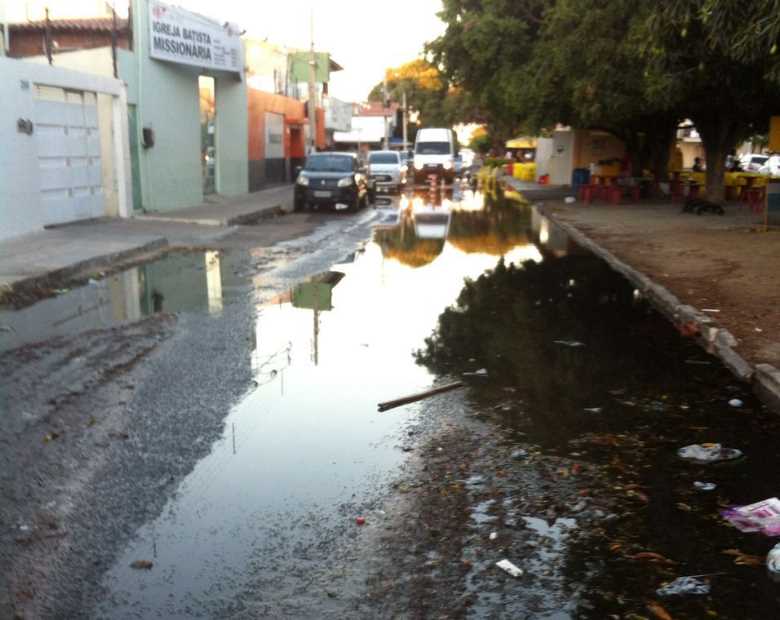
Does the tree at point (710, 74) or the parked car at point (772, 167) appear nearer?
the tree at point (710, 74)

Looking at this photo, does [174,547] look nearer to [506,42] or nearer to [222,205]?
[222,205]

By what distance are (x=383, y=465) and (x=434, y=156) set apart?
42459mm

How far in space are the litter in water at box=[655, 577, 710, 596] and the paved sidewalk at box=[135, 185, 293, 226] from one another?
730 inches

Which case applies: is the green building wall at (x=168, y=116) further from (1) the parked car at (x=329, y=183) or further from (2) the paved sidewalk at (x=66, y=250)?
(2) the paved sidewalk at (x=66, y=250)

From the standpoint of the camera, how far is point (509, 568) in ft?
13.7

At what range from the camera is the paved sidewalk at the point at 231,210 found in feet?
71.3

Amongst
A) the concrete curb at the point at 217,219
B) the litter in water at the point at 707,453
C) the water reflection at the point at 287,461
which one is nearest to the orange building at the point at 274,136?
the concrete curb at the point at 217,219

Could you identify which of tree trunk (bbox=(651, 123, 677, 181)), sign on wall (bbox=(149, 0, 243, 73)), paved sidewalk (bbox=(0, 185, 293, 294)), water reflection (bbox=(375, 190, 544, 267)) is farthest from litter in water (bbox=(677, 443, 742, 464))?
tree trunk (bbox=(651, 123, 677, 181))

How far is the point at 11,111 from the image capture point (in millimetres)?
15984

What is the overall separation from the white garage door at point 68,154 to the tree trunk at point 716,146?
16636mm

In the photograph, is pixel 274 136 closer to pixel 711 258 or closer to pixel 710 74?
pixel 710 74

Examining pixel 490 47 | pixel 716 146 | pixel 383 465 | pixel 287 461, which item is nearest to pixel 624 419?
pixel 383 465

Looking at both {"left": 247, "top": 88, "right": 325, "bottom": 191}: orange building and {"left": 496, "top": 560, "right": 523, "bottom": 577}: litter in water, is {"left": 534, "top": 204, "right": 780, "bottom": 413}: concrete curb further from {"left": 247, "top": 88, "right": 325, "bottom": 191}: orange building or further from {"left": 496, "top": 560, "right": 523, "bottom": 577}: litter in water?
{"left": 247, "top": 88, "right": 325, "bottom": 191}: orange building

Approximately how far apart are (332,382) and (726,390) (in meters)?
3.32
